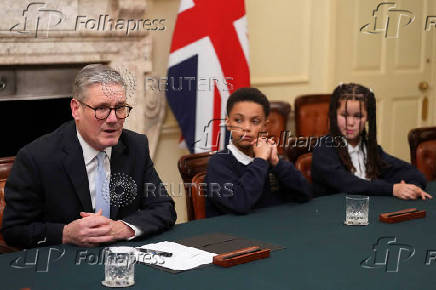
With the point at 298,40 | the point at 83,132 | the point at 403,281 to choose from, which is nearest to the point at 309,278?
the point at 403,281

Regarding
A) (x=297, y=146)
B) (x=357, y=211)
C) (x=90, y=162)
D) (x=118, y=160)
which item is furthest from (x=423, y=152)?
(x=90, y=162)

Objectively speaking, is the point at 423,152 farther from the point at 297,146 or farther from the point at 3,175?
the point at 3,175

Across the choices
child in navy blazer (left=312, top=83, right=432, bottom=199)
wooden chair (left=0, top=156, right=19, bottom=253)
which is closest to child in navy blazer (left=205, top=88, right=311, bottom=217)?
child in navy blazer (left=312, top=83, right=432, bottom=199)

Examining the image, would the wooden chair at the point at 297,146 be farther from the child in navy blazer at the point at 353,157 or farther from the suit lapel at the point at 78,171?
the suit lapel at the point at 78,171

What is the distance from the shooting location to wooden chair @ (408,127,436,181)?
163 inches

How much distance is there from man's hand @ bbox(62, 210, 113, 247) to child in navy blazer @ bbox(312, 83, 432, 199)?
151 centimetres

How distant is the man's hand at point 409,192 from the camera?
11.0 ft

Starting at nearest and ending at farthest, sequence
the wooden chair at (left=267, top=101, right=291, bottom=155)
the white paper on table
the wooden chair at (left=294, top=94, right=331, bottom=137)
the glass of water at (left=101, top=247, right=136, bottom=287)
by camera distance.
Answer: the glass of water at (left=101, top=247, right=136, bottom=287) → the white paper on table → the wooden chair at (left=267, top=101, right=291, bottom=155) → the wooden chair at (left=294, top=94, right=331, bottom=137)

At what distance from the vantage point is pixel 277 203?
3.35 m

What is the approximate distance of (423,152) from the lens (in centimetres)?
416

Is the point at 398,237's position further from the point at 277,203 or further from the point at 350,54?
the point at 350,54

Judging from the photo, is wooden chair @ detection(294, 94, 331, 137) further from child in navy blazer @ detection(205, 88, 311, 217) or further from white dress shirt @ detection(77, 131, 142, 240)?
white dress shirt @ detection(77, 131, 142, 240)

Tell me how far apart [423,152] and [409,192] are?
0.86 metres

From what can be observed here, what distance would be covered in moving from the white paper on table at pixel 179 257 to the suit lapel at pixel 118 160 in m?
0.35
